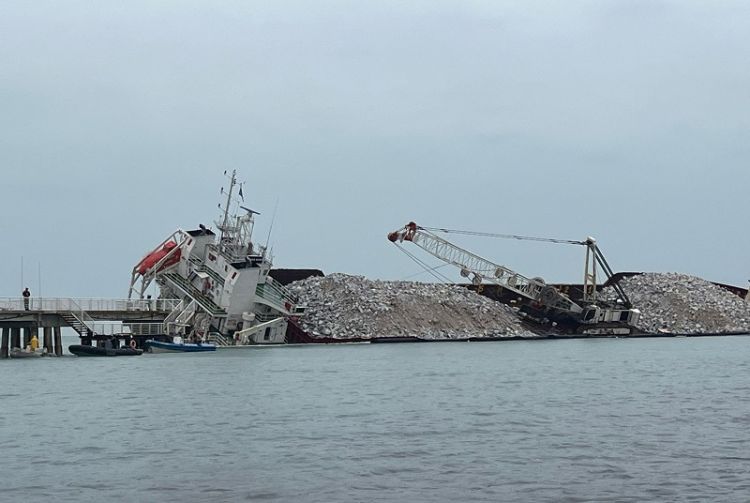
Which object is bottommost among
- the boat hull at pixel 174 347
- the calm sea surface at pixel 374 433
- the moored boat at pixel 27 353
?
the calm sea surface at pixel 374 433

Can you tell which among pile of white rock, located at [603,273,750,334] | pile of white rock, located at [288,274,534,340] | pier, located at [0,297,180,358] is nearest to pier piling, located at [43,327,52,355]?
pier, located at [0,297,180,358]

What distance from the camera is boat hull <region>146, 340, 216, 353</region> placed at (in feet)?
193

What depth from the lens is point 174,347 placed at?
58.8 m

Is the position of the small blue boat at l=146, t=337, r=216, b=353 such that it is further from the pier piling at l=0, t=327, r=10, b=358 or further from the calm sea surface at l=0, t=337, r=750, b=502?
the calm sea surface at l=0, t=337, r=750, b=502

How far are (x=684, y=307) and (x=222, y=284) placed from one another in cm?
4520

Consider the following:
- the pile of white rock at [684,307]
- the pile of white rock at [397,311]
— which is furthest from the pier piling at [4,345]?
the pile of white rock at [684,307]

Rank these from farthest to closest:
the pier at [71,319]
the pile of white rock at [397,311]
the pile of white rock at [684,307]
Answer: the pile of white rock at [684,307], the pile of white rock at [397,311], the pier at [71,319]

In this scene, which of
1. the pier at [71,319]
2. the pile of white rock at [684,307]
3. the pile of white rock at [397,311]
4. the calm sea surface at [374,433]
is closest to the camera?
the calm sea surface at [374,433]

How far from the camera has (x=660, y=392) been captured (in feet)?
119

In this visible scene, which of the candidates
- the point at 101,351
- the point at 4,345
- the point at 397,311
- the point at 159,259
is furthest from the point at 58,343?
the point at 397,311

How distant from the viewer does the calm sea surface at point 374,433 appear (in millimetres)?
19453

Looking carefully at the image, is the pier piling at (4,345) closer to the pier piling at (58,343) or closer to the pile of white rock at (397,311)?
the pier piling at (58,343)

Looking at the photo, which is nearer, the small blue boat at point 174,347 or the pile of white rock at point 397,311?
the small blue boat at point 174,347

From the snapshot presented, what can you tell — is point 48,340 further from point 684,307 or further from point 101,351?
point 684,307
